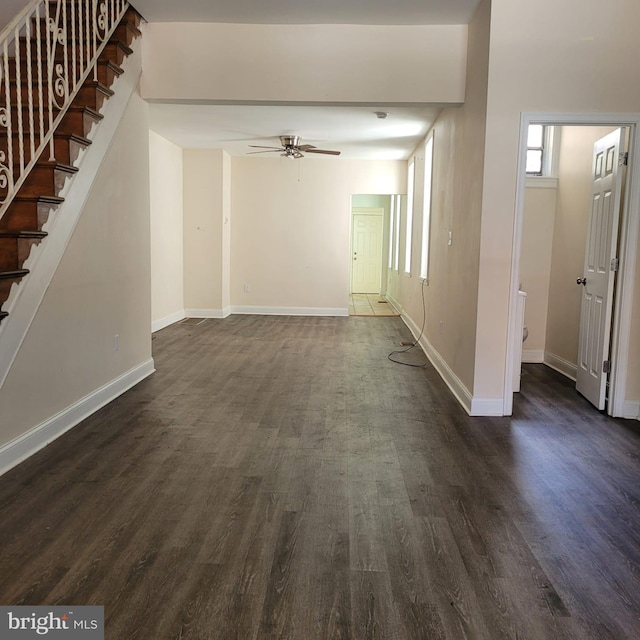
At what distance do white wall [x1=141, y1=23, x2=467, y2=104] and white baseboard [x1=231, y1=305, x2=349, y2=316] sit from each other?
5.16m

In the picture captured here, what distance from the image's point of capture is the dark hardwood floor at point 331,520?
174 cm

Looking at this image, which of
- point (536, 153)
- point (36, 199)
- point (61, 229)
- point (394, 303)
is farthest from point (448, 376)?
point (394, 303)

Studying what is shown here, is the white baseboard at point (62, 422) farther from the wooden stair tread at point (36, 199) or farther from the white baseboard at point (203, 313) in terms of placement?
the white baseboard at point (203, 313)

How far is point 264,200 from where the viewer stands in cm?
901

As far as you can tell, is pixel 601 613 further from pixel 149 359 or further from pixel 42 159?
pixel 149 359

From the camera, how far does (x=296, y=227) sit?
9062 millimetres

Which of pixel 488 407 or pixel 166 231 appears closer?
pixel 488 407

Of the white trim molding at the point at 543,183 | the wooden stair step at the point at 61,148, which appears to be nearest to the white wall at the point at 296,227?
the white trim molding at the point at 543,183

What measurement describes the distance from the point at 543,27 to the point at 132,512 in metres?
3.67

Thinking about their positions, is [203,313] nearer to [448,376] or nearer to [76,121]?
[448,376]

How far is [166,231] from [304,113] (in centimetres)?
290

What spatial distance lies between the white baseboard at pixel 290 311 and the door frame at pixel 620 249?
5.54 meters

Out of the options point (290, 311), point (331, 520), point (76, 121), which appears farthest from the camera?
point (290, 311)

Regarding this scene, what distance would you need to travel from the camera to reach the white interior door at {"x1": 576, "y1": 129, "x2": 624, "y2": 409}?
150 inches
